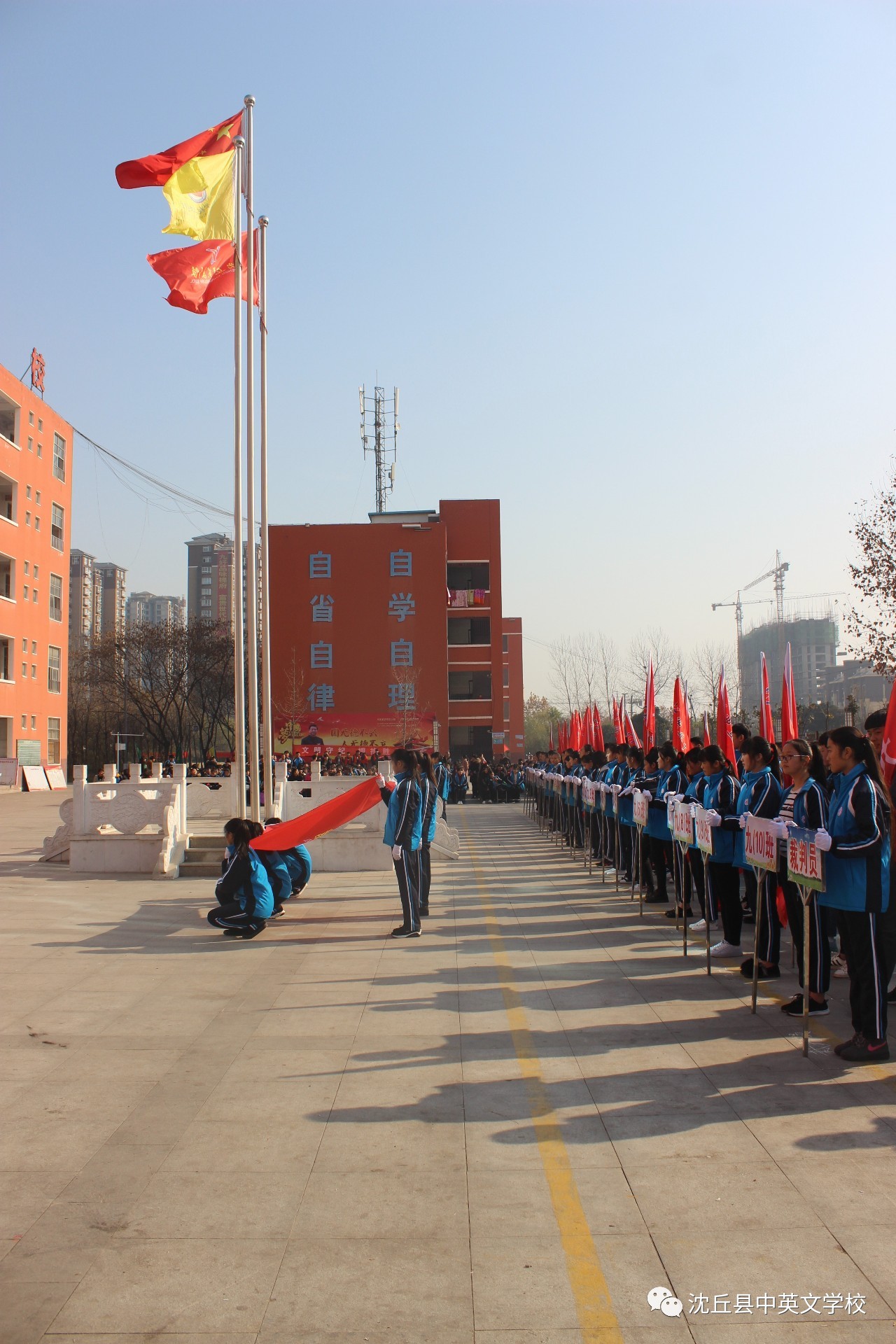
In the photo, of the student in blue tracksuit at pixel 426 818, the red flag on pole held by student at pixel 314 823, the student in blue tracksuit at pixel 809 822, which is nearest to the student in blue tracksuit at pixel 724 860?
the student in blue tracksuit at pixel 809 822

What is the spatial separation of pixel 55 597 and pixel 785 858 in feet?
164

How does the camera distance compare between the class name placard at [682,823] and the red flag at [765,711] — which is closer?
the class name placard at [682,823]

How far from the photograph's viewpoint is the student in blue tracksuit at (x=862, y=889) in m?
6.15

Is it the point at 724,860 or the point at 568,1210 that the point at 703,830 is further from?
the point at 568,1210

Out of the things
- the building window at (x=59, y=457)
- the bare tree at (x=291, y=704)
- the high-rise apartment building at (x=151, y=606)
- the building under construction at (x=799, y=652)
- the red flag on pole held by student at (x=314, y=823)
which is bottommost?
the red flag on pole held by student at (x=314, y=823)

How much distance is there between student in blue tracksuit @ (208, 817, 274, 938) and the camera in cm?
1062

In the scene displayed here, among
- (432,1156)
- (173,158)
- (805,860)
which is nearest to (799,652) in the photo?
(173,158)

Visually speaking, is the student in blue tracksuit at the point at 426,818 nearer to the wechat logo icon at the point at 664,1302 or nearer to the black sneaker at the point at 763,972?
the black sneaker at the point at 763,972

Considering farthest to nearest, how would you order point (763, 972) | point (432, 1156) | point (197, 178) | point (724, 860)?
point (197, 178) → point (724, 860) → point (763, 972) → point (432, 1156)

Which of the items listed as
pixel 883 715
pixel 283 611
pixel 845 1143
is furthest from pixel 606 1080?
pixel 283 611

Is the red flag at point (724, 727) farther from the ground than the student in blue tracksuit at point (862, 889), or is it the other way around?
the red flag at point (724, 727)

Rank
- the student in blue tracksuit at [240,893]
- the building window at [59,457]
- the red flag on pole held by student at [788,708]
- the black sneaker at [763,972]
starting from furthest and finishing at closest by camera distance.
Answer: the building window at [59,457] → the red flag on pole held by student at [788,708] → the student in blue tracksuit at [240,893] → the black sneaker at [763,972]

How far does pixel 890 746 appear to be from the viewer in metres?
7.39

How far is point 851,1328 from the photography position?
3.26 metres
